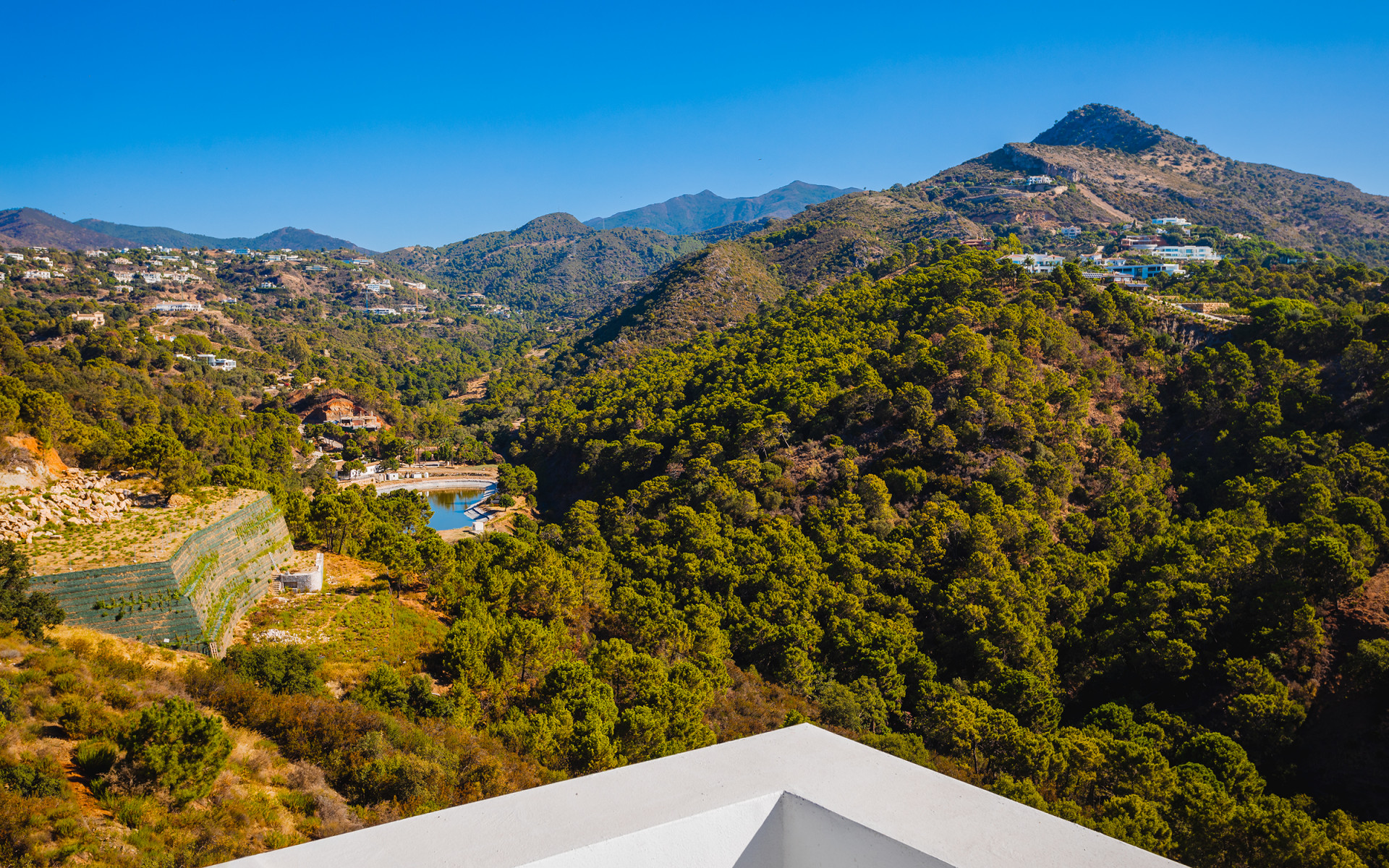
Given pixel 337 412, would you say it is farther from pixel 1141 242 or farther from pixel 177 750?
pixel 1141 242

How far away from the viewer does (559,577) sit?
74.2ft

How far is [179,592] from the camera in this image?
1611 cm

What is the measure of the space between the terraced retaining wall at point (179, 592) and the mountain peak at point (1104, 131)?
144521 mm

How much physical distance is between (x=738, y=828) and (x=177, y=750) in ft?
30.8

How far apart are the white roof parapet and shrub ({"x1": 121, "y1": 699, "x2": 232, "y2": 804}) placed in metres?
8.57

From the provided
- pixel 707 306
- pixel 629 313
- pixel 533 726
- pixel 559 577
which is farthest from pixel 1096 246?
pixel 533 726

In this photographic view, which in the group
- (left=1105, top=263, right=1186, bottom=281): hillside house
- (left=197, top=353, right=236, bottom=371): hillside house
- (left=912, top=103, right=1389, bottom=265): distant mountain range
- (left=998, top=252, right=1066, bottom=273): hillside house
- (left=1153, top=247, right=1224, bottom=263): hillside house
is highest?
(left=912, top=103, right=1389, bottom=265): distant mountain range

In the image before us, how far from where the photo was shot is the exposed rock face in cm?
1616

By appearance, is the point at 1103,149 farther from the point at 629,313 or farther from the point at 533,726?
the point at 533,726

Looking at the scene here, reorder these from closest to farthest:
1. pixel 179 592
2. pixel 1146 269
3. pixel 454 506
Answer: pixel 179 592
pixel 454 506
pixel 1146 269

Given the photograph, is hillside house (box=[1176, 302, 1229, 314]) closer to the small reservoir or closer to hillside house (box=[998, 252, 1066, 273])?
hillside house (box=[998, 252, 1066, 273])

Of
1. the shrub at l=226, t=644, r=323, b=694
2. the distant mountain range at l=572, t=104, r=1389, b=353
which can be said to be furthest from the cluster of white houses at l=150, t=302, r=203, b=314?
the shrub at l=226, t=644, r=323, b=694

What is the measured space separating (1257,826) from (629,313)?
8244 centimetres

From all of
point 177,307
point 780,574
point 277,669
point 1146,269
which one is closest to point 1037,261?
point 1146,269
